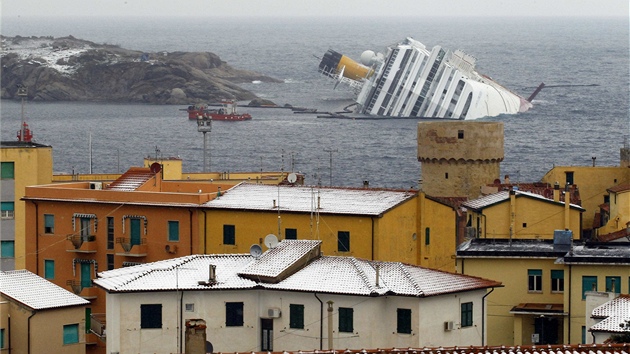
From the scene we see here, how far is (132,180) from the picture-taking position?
44.7 meters

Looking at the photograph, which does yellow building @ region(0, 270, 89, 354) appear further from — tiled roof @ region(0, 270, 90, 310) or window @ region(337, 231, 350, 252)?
window @ region(337, 231, 350, 252)

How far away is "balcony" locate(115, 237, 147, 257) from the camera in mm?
40875

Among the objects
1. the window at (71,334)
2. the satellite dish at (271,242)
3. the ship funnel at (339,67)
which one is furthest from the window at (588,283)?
the ship funnel at (339,67)

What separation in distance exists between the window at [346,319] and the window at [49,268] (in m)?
12.4

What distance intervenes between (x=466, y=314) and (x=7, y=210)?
698 inches

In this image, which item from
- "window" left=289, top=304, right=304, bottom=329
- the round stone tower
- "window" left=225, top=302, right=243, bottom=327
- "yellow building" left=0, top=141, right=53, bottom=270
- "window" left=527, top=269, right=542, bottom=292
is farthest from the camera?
the round stone tower

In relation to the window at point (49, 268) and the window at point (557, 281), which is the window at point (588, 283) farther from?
the window at point (49, 268)

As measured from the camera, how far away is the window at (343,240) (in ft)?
126

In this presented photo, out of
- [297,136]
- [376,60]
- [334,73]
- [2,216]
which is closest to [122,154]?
[297,136]

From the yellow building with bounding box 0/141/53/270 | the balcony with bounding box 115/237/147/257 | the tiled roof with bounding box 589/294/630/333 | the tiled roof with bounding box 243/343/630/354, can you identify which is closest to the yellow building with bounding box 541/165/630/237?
the yellow building with bounding box 0/141/53/270

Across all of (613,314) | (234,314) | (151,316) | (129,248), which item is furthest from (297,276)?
(129,248)

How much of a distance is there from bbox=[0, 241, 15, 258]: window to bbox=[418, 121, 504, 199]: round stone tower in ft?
58.8

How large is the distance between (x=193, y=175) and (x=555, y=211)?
46.2ft

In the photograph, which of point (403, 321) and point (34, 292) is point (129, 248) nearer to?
point (34, 292)
